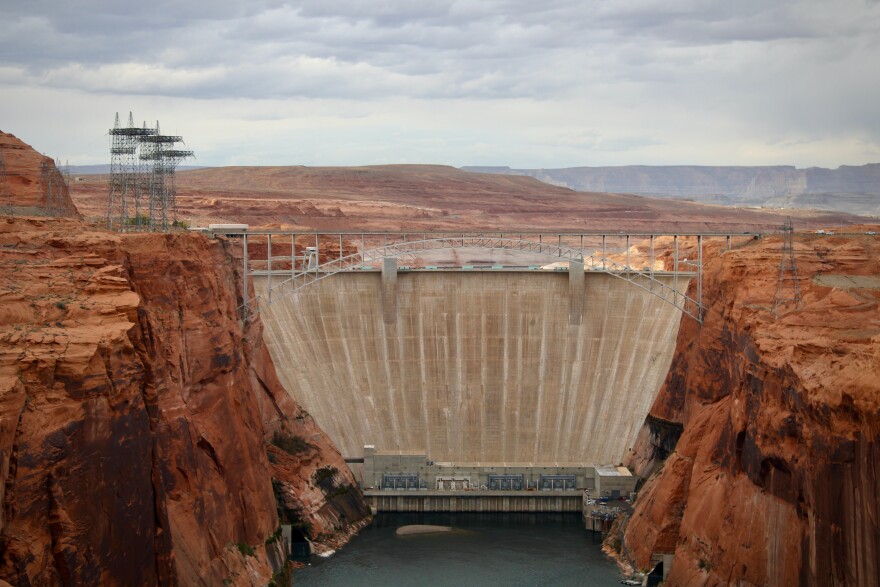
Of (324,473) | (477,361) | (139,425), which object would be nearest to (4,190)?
(139,425)

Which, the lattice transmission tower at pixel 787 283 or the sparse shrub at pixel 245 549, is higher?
the lattice transmission tower at pixel 787 283

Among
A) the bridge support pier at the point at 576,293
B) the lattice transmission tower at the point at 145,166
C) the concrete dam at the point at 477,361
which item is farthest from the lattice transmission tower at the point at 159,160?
the bridge support pier at the point at 576,293

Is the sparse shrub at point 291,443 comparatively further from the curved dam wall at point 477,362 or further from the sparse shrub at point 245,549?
the sparse shrub at point 245,549

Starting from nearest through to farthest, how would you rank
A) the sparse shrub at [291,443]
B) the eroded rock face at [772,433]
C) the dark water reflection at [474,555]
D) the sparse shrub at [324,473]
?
1. the eroded rock face at [772,433]
2. the dark water reflection at [474,555]
3. the sparse shrub at [291,443]
4. the sparse shrub at [324,473]

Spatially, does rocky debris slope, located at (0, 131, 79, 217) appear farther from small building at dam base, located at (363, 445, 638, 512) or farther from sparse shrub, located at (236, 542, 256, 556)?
small building at dam base, located at (363, 445, 638, 512)

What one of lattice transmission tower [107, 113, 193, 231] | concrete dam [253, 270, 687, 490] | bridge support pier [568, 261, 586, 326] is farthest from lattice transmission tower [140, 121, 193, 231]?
bridge support pier [568, 261, 586, 326]
